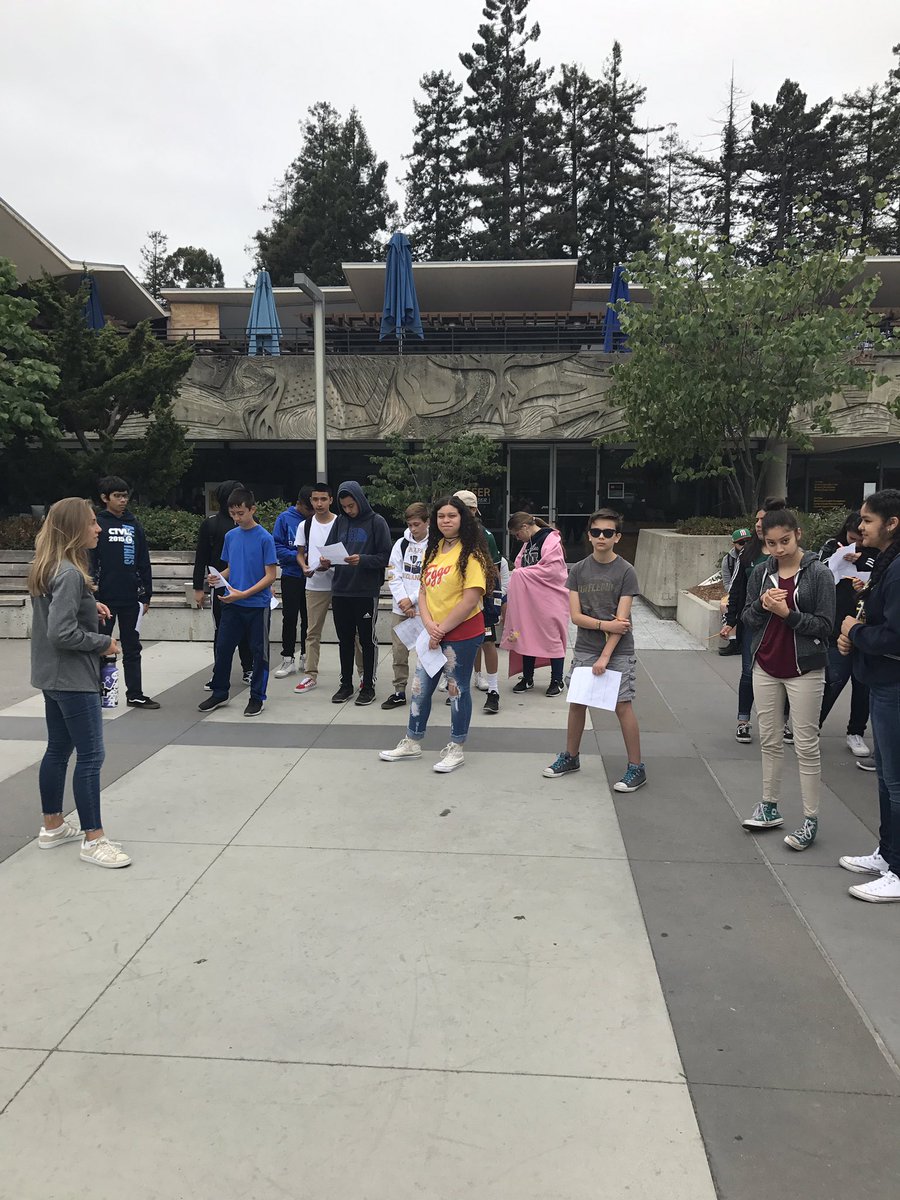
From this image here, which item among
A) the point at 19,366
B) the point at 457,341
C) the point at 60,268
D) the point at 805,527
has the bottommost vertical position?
the point at 805,527

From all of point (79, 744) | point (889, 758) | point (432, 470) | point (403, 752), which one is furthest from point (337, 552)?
point (432, 470)

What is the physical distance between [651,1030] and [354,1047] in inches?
39.9

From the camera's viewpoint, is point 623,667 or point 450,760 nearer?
point 623,667

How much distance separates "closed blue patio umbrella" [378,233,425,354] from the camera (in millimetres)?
18297

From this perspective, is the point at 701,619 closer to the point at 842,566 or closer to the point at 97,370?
the point at 842,566

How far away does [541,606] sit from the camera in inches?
289

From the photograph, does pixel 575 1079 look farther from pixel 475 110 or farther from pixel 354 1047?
pixel 475 110

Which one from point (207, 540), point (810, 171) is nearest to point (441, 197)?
point (810, 171)

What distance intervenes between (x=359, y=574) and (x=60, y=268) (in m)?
17.3

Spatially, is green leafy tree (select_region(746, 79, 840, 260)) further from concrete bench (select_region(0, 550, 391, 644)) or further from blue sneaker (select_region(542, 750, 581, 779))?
blue sneaker (select_region(542, 750, 581, 779))

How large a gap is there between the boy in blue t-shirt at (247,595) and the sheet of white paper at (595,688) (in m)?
2.83

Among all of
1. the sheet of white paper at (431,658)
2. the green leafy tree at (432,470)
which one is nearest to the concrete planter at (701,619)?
the sheet of white paper at (431,658)

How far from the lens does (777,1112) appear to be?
8.30ft

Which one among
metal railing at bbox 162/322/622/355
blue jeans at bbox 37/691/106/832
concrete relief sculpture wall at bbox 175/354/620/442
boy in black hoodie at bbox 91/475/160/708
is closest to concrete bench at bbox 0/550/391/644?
boy in black hoodie at bbox 91/475/160/708
